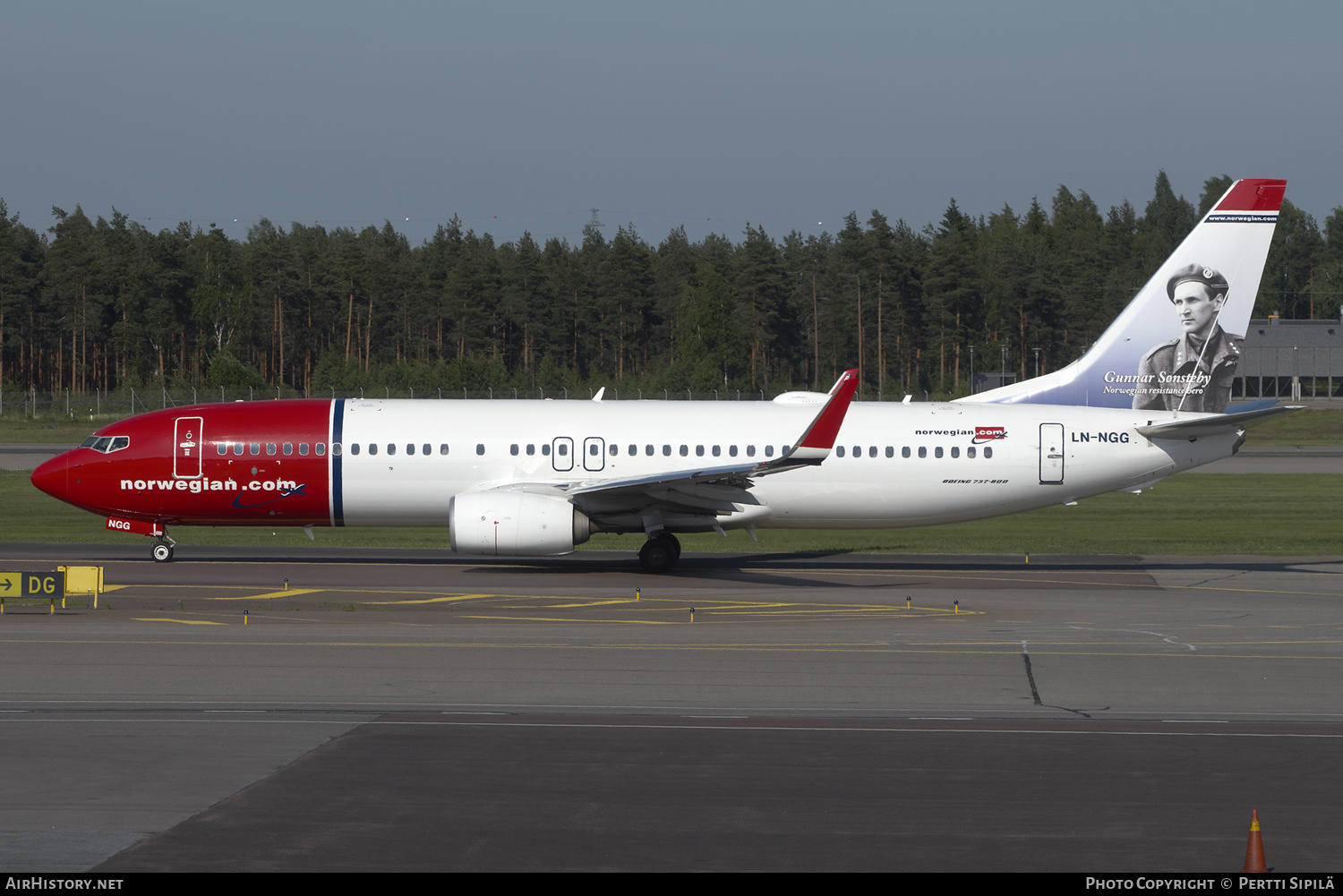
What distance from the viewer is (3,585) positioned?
82.2ft

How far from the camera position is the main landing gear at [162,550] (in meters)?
32.0

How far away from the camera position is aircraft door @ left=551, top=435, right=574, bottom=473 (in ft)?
103

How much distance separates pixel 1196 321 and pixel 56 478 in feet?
91.3

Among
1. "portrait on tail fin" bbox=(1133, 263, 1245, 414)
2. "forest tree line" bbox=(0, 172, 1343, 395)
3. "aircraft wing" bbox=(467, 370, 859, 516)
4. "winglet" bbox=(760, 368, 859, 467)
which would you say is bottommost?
"aircraft wing" bbox=(467, 370, 859, 516)

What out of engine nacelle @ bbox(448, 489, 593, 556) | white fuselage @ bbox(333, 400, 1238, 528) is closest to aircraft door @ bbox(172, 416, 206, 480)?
white fuselage @ bbox(333, 400, 1238, 528)

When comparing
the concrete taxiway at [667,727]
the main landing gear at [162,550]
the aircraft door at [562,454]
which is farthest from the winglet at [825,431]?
the main landing gear at [162,550]

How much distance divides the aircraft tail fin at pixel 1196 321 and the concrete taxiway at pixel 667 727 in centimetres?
578

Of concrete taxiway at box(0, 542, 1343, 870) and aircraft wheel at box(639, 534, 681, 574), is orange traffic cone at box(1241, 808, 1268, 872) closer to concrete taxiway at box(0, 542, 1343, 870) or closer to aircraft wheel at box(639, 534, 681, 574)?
concrete taxiway at box(0, 542, 1343, 870)

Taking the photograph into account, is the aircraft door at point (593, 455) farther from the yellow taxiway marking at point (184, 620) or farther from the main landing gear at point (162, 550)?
the main landing gear at point (162, 550)

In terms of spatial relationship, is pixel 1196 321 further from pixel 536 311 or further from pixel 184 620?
pixel 536 311

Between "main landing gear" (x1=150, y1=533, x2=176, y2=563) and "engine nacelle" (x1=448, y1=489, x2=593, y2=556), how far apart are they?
8054mm

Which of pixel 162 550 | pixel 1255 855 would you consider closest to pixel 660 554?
pixel 162 550
